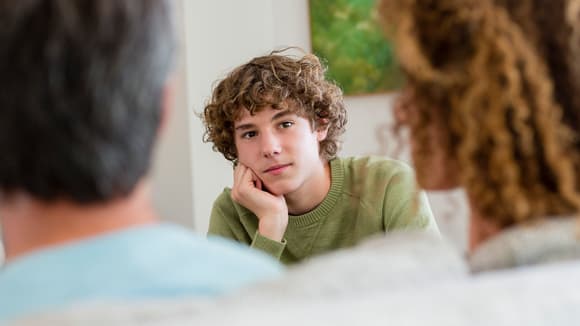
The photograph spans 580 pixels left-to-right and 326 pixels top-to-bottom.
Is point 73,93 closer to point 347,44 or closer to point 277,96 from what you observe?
point 277,96

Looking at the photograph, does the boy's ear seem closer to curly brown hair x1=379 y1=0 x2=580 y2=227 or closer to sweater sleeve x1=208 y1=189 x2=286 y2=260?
sweater sleeve x1=208 y1=189 x2=286 y2=260

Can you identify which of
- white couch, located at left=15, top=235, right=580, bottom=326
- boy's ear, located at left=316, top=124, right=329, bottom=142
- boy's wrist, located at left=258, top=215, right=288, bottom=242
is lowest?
boy's wrist, located at left=258, top=215, right=288, bottom=242

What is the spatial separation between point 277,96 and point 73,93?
1.40 m

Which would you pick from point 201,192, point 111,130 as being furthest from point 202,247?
point 201,192

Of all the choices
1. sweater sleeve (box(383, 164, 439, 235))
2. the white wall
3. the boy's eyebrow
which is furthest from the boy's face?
the white wall

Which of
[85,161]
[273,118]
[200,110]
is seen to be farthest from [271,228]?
[85,161]

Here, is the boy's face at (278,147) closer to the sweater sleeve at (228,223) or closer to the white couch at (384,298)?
the sweater sleeve at (228,223)

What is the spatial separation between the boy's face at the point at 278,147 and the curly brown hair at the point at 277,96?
0.03 metres

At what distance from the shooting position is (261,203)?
6.81 feet

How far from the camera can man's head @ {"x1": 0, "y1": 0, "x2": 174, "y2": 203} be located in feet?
2.18

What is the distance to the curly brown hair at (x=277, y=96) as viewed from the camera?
2070 millimetres

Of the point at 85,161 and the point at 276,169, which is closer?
the point at 85,161

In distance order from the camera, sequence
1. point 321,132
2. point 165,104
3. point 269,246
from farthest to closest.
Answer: point 321,132 → point 269,246 → point 165,104

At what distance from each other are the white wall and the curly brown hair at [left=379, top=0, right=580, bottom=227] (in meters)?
2.17
